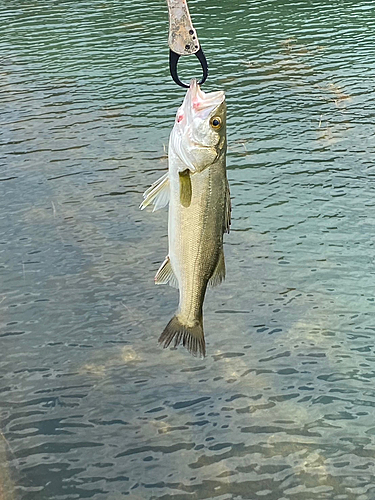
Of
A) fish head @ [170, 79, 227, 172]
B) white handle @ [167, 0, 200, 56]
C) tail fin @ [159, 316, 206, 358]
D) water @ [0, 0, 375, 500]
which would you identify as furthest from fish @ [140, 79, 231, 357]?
water @ [0, 0, 375, 500]

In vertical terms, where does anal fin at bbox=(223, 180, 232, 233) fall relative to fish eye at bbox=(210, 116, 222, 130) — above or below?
below

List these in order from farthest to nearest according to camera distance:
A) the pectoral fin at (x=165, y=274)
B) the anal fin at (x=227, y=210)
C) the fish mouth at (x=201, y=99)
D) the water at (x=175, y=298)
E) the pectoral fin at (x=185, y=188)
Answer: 1. the water at (x=175, y=298)
2. the pectoral fin at (x=165, y=274)
3. the anal fin at (x=227, y=210)
4. the pectoral fin at (x=185, y=188)
5. the fish mouth at (x=201, y=99)

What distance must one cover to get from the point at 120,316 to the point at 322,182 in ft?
20.9

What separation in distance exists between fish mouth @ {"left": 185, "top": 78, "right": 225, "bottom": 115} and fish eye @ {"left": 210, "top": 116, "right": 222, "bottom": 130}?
0.26ft

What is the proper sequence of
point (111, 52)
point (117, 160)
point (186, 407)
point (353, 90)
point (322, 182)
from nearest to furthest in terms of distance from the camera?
1. point (186, 407)
2. point (322, 182)
3. point (117, 160)
4. point (353, 90)
5. point (111, 52)

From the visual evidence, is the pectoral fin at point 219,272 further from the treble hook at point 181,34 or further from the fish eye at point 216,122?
the treble hook at point 181,34

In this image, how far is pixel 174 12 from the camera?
266 inches

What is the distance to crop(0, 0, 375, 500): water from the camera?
980cm

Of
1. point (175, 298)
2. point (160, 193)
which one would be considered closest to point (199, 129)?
point (160, 193)

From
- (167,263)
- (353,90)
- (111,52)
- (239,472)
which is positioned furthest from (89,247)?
(111,52)

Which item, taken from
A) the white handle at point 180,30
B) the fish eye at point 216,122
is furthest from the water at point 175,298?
the white handle at point 180,30

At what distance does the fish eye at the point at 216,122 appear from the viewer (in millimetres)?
6449

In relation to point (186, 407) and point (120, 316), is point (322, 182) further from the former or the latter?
point (186, 407)

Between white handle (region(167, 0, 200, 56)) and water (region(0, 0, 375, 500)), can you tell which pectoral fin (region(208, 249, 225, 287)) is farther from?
water (region(0, 0, 375, 500))
